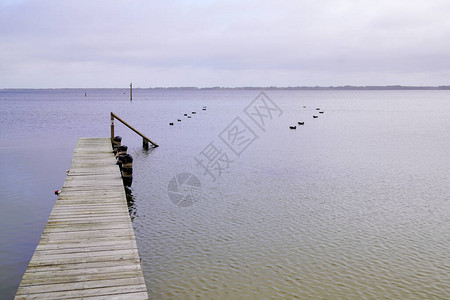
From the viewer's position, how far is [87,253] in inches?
341

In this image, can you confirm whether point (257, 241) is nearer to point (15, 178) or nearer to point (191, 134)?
point (15, 178)

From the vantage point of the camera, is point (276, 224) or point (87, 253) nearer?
point (87, 253)

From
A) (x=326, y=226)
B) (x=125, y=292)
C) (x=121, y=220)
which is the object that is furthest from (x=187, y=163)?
(x=125, y=292)

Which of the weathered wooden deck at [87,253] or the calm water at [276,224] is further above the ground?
the weathered wooden deck at [87,253]

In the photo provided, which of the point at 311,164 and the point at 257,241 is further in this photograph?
the point at 311,164

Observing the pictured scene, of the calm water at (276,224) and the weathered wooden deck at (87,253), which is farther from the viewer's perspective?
the calm water at (276,224)

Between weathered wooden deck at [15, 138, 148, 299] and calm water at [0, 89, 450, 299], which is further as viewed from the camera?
calm water at [0, 89, 450, 299]

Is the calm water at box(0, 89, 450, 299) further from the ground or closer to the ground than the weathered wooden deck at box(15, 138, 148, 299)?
closer to the ground

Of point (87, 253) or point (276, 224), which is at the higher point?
point (87, 253)

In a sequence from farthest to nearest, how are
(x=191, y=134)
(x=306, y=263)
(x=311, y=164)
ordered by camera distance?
(x=191, y=134)
(x=311, y=164)
(x=306, y=263)

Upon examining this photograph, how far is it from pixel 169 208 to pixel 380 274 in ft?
28.9

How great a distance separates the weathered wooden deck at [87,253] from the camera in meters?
7.13

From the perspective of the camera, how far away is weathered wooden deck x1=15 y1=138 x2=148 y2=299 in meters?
7.13

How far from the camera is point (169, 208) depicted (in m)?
16.6
